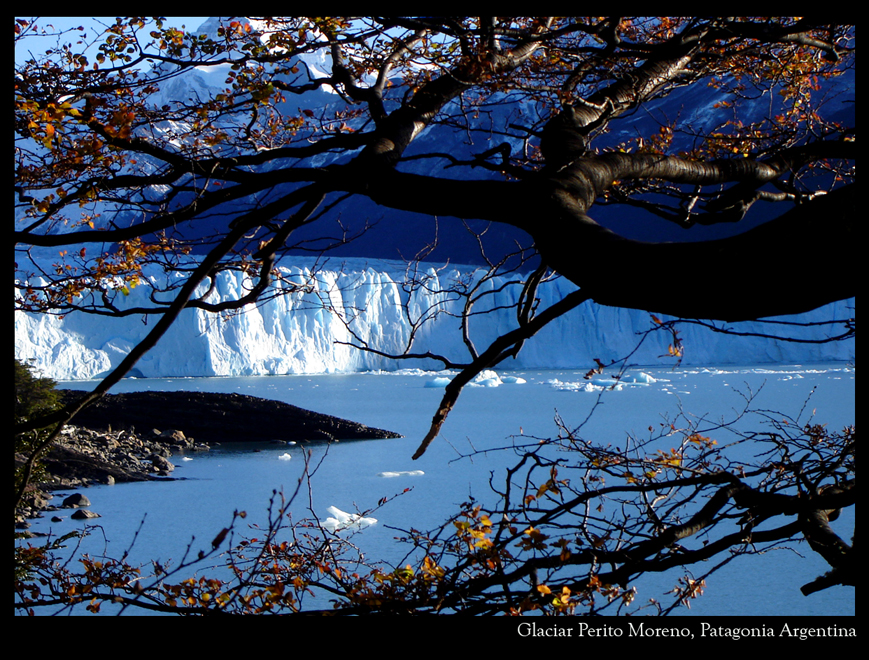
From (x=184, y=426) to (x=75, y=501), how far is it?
26.1 ft

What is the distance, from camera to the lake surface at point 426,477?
7.07 m

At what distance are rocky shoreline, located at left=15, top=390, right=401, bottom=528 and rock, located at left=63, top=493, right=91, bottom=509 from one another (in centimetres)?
312

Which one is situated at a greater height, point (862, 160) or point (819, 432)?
point (862, 160)

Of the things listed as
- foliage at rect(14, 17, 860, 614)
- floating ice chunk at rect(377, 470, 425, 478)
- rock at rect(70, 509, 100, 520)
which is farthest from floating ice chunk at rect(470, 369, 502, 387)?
foliage at rect(14, 17, 860, 614)

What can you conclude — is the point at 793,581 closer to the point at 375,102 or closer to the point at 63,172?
the point at 375,102

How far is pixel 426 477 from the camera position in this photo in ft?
42.9

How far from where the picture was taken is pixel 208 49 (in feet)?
9.02

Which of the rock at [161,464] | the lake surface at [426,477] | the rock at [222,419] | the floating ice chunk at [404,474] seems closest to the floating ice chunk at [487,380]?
the lake surface at [426,477]

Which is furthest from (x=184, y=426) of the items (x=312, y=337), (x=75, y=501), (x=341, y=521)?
(x=341, y=521)

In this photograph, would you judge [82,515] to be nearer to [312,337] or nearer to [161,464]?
[161,464]
